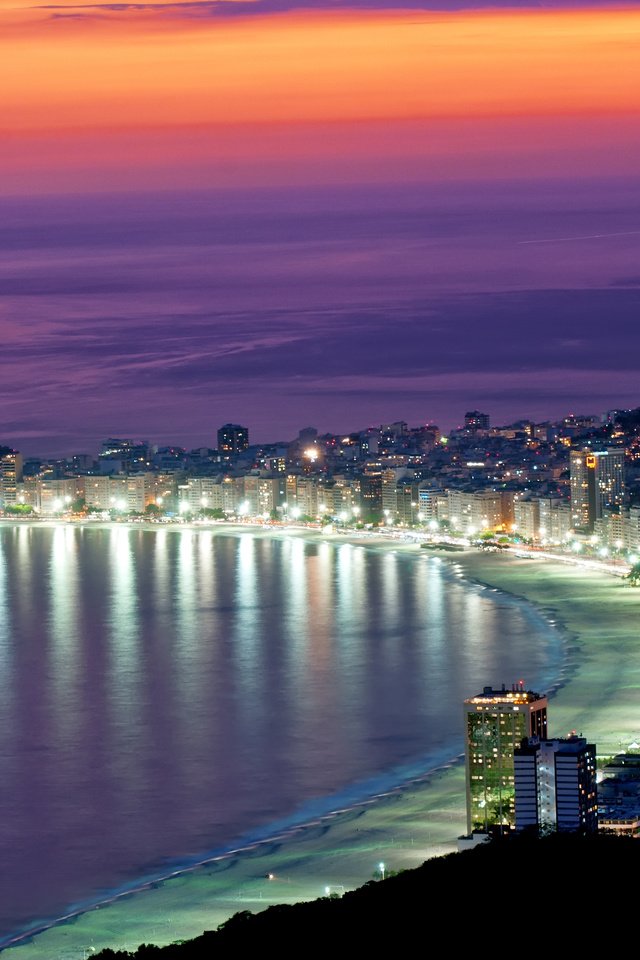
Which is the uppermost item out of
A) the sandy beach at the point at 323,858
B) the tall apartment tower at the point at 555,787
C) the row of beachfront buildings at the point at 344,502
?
the row of beachfront buildings at the point at 344,502

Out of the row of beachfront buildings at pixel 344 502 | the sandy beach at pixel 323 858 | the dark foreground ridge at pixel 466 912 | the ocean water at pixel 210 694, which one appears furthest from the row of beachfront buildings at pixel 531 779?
the row of beachfront buildings at pixel 344 502

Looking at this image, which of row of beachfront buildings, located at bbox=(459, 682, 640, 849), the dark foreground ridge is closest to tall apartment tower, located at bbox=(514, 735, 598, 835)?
row of beachfront buildings, located at bbox=(459, 682, 640, 849)

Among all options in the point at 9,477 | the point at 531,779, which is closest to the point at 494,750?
the point at 531,779

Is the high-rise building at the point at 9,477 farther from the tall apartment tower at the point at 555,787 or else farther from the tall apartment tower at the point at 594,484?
the tall apartment tower at the point at 555,787

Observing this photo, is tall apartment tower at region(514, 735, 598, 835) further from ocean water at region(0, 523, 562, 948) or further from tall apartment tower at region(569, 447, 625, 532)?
tall apartment tower at region(569, 447, 625, 532)

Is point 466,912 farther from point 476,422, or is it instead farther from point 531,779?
point 476,422

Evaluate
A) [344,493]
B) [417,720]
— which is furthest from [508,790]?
[344,493]
